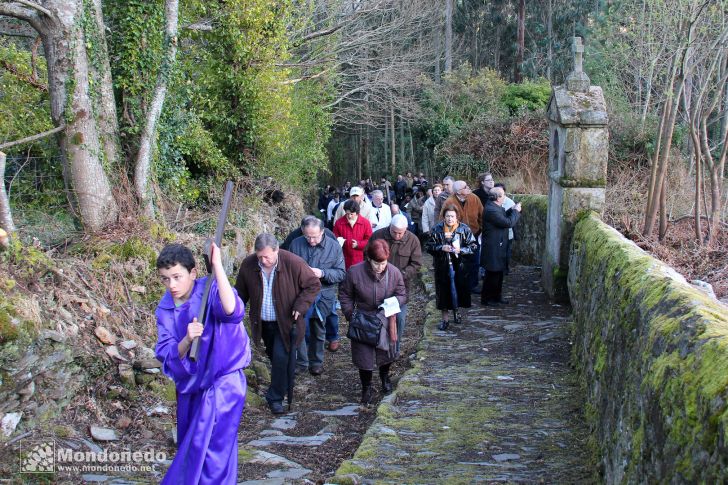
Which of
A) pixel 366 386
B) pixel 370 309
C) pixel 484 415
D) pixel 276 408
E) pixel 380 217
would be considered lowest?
pixel 276 408

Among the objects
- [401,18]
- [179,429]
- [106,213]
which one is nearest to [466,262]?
[106,213]

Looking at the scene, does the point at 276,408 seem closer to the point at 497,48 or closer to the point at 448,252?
the point at 448,252

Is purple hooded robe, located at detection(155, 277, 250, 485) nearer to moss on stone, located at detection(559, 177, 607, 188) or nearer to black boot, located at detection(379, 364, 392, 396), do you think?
black boot, located at detection(379, 364, 392, 396)

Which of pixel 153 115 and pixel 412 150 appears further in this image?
pixel 412 150

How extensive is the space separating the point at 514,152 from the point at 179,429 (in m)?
20.5

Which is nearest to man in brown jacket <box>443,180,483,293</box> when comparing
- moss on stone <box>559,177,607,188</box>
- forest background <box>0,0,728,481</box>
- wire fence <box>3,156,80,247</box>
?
moss on stone <box>559,177,607,188</box>

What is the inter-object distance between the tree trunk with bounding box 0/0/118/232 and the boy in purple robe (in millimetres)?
5441

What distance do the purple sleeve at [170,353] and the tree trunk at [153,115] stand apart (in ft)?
20.1

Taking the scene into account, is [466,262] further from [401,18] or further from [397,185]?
[401,18]

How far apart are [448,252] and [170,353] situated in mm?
6260

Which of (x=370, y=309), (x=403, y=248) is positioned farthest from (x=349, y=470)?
(x=403, y=248)

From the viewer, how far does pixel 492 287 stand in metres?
12.2

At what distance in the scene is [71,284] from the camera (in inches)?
313

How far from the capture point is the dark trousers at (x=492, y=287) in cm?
1214
